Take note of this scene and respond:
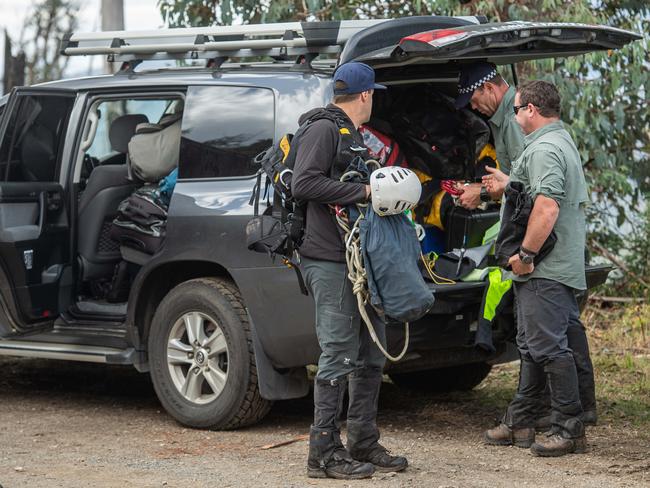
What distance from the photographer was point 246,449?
6309 mm

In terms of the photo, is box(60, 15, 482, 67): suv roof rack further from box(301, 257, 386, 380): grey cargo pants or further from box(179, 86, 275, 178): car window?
box(301, 257, 386, 380): grey cargo pants

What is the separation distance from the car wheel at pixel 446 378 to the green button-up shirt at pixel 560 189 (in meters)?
1.67

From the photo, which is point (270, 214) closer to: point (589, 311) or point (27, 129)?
point (27, 129)

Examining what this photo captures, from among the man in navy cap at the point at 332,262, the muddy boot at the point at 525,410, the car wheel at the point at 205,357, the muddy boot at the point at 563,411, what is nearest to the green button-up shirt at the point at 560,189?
the muddy boot at the point at 563,411

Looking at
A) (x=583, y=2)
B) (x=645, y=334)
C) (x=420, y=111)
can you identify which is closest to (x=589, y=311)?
(x=645, y=334)

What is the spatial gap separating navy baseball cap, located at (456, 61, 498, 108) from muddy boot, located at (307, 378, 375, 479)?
185 cm

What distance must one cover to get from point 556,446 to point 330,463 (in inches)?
46.4

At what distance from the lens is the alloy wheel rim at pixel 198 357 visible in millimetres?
6621

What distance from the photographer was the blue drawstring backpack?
545 cm

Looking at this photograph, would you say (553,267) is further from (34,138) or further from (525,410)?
(34,138)

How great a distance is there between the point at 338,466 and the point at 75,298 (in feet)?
8.19

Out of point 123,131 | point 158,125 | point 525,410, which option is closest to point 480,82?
point 525,410

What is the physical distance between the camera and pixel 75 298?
745cm

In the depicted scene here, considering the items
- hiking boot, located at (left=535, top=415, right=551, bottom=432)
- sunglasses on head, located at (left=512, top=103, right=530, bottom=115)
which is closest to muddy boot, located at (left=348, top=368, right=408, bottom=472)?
hiking boot, located at (left=535, top=415, right=551, bottom=432)
